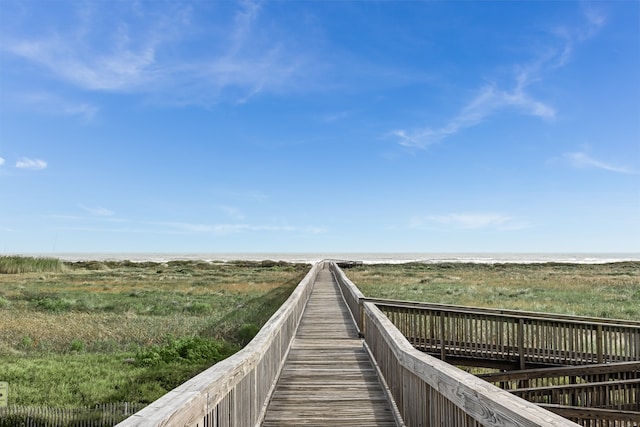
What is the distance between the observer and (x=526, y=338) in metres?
10.3

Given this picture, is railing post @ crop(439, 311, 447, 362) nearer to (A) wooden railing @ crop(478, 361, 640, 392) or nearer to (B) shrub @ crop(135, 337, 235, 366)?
(A) wooden railing @ crop(478, 361, 640, 392)

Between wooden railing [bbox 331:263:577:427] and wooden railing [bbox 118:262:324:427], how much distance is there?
1504mm

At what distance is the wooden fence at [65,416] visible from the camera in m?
7.62

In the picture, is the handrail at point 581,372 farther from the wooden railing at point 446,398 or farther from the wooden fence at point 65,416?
the wooden fence at point 65,416

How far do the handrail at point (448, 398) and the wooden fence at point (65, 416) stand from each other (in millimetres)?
5260

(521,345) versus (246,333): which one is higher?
(521,345)

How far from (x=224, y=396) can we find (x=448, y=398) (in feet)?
5.28

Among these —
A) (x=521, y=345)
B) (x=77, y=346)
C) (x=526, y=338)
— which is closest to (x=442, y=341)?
(x=521, y=345)

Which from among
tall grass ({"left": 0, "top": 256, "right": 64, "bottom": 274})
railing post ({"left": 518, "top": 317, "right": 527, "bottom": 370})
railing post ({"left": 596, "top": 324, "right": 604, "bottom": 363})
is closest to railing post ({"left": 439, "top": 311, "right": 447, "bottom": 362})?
railing post ({"left": 518, "top": 317, "right": 527, "bottom": 370})

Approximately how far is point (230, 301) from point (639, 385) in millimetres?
20023

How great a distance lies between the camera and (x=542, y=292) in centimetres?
2828

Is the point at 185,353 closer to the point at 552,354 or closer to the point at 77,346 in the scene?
the point at 77,346

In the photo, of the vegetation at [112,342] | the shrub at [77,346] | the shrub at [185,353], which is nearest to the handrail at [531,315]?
the shrub at [185,353]

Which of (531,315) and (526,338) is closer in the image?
(526,338)
